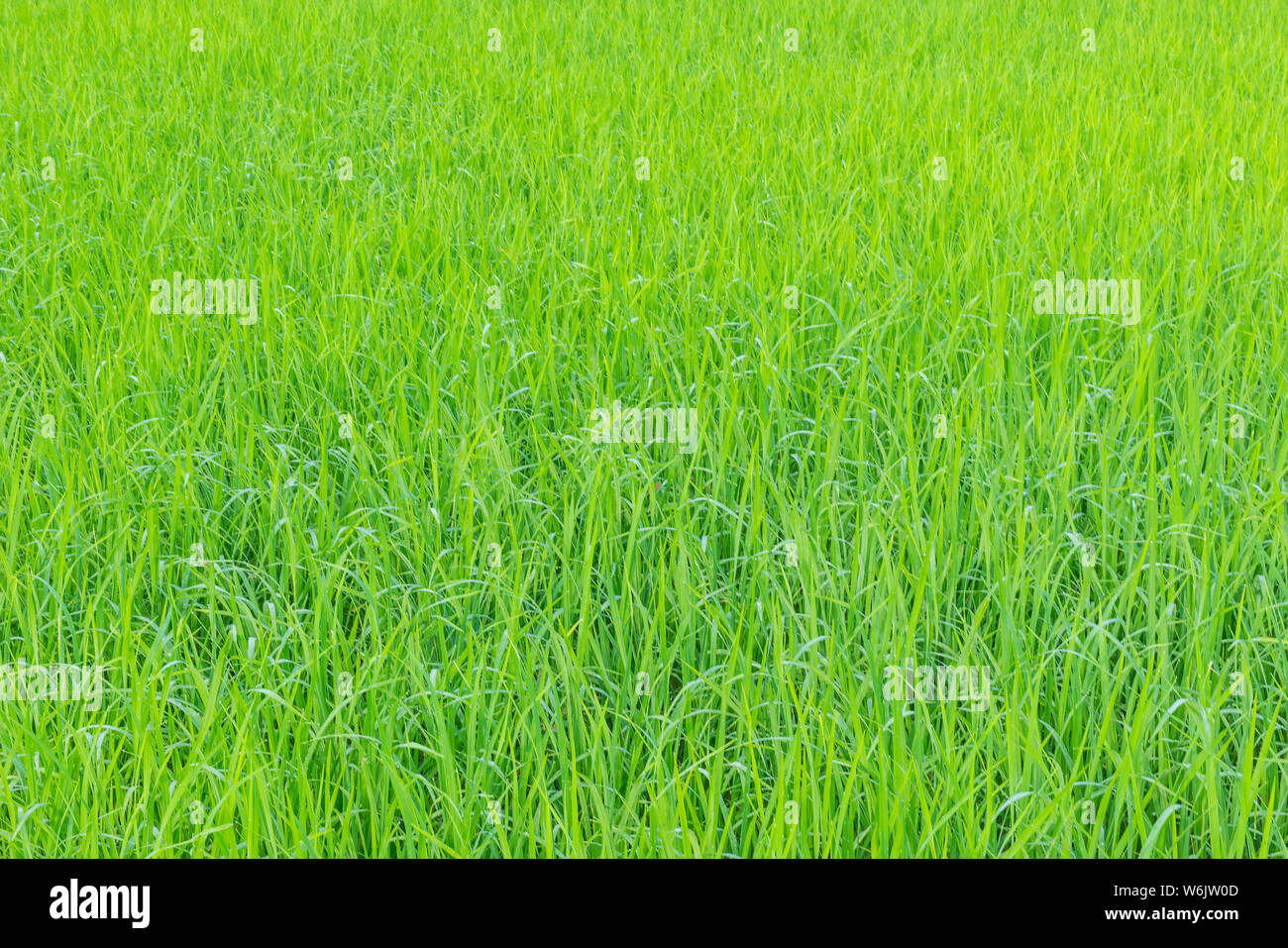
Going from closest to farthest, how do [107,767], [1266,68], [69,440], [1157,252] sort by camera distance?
[107,767] → [69,440] → [1157,252] → [1266,68]

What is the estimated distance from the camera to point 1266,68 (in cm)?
570

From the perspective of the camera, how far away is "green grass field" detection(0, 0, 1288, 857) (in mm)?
1746

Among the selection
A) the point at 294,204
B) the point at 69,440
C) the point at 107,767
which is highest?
the point at 294,204

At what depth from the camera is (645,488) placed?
2379mm

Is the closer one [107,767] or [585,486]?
[107,767]

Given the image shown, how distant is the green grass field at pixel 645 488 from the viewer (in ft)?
5.73

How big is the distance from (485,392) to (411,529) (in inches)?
21.2

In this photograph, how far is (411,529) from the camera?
2.34 m

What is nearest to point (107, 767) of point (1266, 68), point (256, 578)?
point (256, 578)

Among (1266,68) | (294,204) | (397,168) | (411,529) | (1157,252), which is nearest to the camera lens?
(411,529)

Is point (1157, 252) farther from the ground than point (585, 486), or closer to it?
farther from the ground

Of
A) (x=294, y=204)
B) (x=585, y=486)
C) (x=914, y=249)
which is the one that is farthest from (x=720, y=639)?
(x=294, y=204)

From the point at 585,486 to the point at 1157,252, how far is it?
2187 mm

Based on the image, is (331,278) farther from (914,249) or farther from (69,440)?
(914,249)
